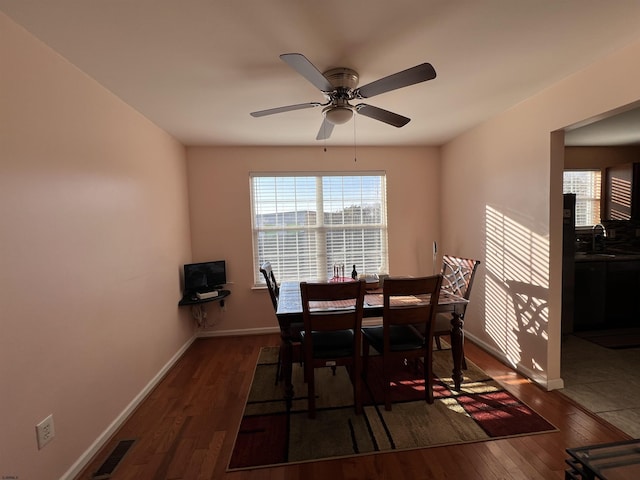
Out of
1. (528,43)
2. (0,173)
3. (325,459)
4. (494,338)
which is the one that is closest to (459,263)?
(494,338)

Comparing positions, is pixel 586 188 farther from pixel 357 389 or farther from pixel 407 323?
pixel 357 389

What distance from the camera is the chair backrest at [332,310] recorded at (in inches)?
74.7

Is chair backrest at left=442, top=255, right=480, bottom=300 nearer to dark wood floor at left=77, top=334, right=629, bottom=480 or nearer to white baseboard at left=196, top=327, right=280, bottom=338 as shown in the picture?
dark wood floor at left=77, top=334, right=629, bottom=480

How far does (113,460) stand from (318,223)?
2940mm

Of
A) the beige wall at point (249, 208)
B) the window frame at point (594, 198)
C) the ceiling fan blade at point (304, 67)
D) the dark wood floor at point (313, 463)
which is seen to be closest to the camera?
the ceiling fan blade at point (304, 67)

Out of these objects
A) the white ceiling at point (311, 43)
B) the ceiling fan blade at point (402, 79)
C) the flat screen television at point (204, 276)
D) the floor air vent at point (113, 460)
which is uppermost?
the white ceiling at point (311, 43)

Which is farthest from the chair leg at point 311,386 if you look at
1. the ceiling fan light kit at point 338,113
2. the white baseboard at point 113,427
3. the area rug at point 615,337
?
the area rug at point 615,337

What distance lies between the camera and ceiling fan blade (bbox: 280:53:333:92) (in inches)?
52.8

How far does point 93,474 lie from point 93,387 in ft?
1.56

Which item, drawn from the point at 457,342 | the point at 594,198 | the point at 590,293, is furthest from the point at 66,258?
the point at 594,198

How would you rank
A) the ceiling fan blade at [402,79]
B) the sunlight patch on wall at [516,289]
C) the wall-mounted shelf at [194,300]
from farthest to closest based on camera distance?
the wall-mounted shelf at [194,300], the sunlight patch on wall at [516,289], the ceiling fan blade at [402,79]

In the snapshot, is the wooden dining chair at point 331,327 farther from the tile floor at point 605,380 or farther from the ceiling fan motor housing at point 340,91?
the tile floor at point 605,380

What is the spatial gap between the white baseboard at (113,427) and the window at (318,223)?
1496 mm

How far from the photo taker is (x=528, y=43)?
5.49 feet
